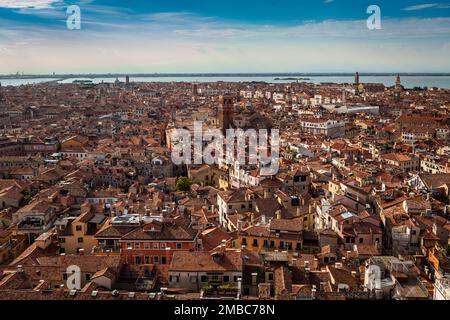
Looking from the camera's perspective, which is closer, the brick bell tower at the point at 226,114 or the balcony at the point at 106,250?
the balcony at the point at 106,250

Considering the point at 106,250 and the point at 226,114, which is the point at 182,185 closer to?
the point at 106,250

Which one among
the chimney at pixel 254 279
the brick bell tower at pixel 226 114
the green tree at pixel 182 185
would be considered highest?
the brick bell tower at pixel 226 114

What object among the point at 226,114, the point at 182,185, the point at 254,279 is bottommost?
the point at 182,185

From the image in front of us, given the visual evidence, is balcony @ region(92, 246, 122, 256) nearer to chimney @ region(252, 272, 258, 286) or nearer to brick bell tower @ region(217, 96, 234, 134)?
chimney @ region(252, 272, 258, 286)

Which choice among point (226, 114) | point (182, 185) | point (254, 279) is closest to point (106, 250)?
point (254, 279)

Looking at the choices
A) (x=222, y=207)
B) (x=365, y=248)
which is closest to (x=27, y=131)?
(x=222, y=207)

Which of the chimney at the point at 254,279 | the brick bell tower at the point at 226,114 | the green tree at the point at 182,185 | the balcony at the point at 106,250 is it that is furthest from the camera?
the brick bell tower at the point at 226,114

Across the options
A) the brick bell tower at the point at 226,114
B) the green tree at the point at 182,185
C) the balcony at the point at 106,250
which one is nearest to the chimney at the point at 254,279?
the balcony at the point at 106,250

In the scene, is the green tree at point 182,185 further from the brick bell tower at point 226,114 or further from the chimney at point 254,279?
the brick bell tower at point 226,114

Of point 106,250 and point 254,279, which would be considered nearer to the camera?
point 254,279

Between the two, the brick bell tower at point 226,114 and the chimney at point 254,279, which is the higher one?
the brick bell tower at point 226,114
